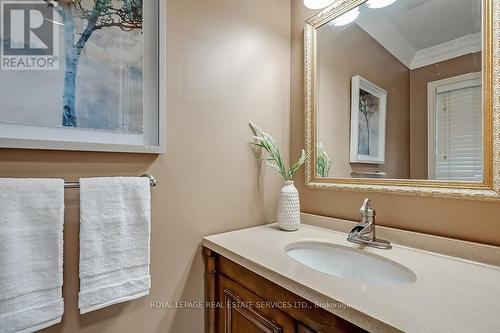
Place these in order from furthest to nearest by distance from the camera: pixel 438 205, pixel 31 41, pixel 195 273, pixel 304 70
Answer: pixel 304 70
pixel 195 273
pixel 438 205
pixel 31 41

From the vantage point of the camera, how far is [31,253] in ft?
2.19

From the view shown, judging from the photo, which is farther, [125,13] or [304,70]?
[304,70]

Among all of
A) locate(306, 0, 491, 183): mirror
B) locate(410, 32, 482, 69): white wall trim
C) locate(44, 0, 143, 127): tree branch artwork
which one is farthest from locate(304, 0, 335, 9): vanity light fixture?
locate(44, 0, 143, 127): tree branch artwork

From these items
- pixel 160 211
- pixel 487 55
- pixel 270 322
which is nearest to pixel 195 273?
pixel 160 211

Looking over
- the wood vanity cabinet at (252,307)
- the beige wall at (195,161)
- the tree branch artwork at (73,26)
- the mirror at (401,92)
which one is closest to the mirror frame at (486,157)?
the mirror at (401,92)

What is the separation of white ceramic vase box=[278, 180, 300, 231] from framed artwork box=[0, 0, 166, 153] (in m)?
0.58

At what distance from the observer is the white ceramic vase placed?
44.4 inches

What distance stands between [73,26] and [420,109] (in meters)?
1.24

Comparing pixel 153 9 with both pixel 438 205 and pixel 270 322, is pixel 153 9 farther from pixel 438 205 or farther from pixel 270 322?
pixel 438 205

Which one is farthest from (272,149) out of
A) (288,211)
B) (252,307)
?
(252,307)

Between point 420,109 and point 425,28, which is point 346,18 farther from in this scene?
point 420,109

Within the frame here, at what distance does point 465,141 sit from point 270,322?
0.86 m

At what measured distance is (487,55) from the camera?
771 millimetres
